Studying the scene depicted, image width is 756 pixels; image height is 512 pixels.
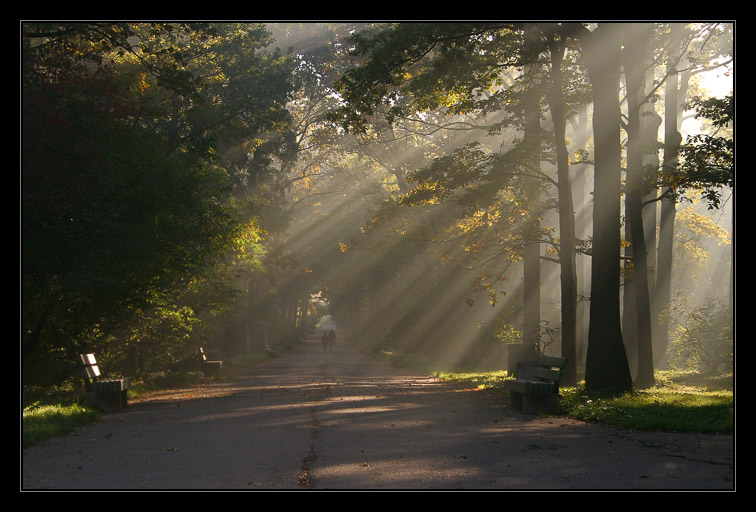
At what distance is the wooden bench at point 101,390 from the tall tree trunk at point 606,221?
9922 mm

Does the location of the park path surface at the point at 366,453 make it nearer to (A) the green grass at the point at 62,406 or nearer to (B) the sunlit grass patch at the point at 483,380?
(A) the green grass at the point at 62,406

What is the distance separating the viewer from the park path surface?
792 centimetres

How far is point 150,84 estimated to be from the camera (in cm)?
2589

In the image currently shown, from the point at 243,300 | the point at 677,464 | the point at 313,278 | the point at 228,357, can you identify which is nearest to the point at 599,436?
the point at 677,464

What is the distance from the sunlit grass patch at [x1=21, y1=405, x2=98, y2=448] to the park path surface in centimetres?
26

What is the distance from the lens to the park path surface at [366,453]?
7.92 metres

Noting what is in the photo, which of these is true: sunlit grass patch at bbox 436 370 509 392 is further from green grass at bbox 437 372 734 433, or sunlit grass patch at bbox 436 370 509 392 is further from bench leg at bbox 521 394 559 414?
bench leg at bbox 521 394 559 414

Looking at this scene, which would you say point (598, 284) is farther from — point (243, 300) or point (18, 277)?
point (243, 300)

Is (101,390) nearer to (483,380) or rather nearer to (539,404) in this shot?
(539,404)

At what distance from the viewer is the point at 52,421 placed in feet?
41.1

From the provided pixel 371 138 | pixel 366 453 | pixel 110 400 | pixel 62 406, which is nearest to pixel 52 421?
pixel 62 406

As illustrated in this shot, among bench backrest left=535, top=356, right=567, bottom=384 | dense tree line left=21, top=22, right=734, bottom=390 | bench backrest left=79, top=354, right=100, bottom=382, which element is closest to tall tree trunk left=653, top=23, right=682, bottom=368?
dense tree line left=21, top=22, right=734, bottom=390

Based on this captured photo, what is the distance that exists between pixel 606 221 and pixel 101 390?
11350 millimetres

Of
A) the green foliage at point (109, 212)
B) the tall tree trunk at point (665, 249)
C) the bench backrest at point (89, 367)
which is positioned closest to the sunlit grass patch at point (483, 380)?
the green foliage at point (109, 212)
